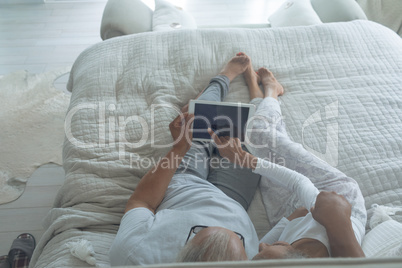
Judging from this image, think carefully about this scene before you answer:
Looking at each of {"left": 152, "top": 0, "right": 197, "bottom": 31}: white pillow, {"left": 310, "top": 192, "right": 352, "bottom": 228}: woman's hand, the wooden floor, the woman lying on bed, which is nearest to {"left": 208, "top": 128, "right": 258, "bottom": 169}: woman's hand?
the woman lying on bed

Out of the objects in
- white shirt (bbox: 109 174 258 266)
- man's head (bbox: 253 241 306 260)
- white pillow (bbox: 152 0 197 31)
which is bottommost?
white shirt (bbox: 109 174 258 266)

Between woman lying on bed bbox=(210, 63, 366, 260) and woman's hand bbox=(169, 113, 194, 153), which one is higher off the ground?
woman's hand bbox=(169, 113, 194, 153)

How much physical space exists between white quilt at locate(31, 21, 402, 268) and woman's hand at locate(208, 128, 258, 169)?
0.15 meters

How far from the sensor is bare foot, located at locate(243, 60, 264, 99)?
1326 mm

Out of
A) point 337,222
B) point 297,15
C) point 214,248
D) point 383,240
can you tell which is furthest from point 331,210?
point 297,15

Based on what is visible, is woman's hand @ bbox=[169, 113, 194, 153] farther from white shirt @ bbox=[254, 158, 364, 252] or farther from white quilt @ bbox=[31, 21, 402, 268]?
Answer: white shirt @ bbox=[254, 158, 364, 252]

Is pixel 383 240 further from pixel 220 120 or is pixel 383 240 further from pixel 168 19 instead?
pixel 168 19

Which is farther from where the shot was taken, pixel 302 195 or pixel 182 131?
pixel 182 131

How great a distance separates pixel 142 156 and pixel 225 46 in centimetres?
63

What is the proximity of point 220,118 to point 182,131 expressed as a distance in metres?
0.14

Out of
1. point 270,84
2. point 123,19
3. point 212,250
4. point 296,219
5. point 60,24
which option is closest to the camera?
point 212,250

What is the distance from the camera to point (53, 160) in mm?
1657

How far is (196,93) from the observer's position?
1341mm

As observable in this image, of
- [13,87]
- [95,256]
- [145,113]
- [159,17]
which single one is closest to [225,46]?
[145,113]
